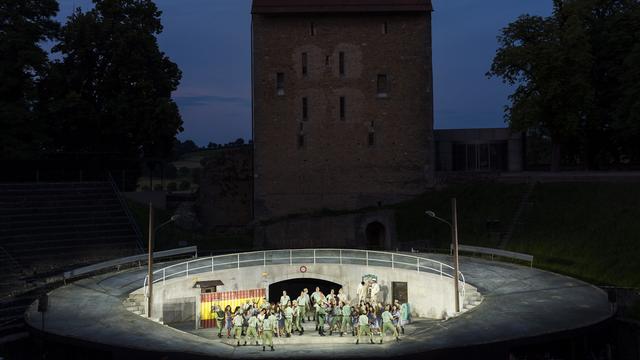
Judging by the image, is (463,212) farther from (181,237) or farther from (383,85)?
(181,237)

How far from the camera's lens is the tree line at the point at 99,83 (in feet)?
180

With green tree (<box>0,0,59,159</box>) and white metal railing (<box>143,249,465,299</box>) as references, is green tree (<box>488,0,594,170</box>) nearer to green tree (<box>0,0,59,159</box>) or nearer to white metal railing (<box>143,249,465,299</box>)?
white metal railing (<box>143,249,465,299</box>)

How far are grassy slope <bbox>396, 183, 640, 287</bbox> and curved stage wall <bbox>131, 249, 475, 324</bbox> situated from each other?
8211mm

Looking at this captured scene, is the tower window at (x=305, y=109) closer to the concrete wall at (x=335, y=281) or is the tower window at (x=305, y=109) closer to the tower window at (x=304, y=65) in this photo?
the tower window at (x=304, y=65)

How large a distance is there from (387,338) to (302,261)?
47.8ft

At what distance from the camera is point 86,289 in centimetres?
3591

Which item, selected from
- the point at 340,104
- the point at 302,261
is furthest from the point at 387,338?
the point at 340,104

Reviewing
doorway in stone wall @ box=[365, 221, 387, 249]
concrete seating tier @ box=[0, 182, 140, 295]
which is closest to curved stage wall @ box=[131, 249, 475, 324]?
concrete seating tier @ box=[0, 182, 140, 295]

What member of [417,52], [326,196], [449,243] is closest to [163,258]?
[326,196]

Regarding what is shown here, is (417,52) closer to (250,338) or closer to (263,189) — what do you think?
(263,189)

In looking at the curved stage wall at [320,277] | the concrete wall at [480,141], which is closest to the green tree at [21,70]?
the curved stage wall at [320,277]

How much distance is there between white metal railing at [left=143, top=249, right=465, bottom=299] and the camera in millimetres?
A: 37062

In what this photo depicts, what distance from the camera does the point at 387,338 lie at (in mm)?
27875

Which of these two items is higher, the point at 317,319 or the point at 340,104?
the point at 340,104
